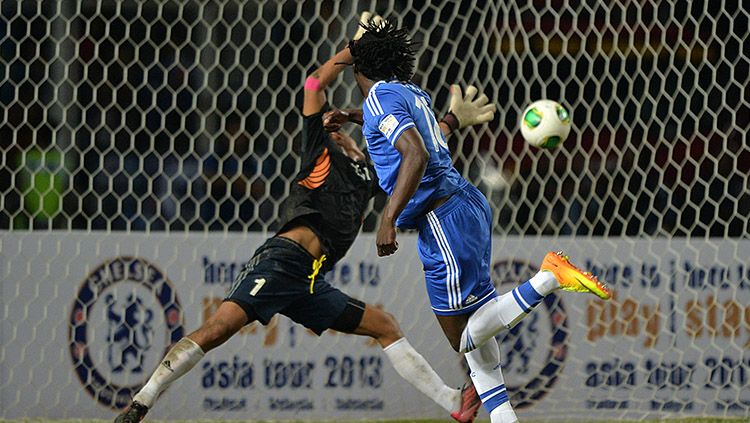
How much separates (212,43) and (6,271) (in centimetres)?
225

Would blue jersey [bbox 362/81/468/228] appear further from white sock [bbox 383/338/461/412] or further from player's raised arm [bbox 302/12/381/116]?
white sock [bbox 383/338/461/412]

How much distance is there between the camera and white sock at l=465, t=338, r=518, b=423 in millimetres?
4539

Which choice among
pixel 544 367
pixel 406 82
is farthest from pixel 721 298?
pixel 406 82

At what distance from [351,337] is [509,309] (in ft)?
6.88

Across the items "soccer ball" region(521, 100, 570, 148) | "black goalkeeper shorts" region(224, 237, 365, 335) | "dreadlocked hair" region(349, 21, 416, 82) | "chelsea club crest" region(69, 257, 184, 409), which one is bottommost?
"chelsea club crest" region(69, 257, 184, 409)

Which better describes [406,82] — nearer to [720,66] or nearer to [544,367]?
[544,367]

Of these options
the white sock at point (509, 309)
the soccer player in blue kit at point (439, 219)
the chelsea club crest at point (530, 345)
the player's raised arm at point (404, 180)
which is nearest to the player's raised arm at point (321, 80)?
the soccer player in blue kit at point (439, 219)

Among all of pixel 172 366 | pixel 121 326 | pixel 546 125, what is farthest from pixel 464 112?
pixel 121 326

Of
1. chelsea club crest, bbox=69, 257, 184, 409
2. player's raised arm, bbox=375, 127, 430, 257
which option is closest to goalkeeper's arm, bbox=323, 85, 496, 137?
player's raised arm, bbox=375, 127, 430, 257

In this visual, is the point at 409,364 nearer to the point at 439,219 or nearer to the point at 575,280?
the point at 439,219

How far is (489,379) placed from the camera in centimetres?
459

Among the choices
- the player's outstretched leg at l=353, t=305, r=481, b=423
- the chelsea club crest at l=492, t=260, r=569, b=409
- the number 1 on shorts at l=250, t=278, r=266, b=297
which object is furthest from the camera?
the chelsea club crest at l=492, t=260, r=569, b=409

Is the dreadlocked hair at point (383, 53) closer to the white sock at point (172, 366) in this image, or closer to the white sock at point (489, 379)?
the white sock at point (489, 379)

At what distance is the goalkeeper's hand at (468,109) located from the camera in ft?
17.2
